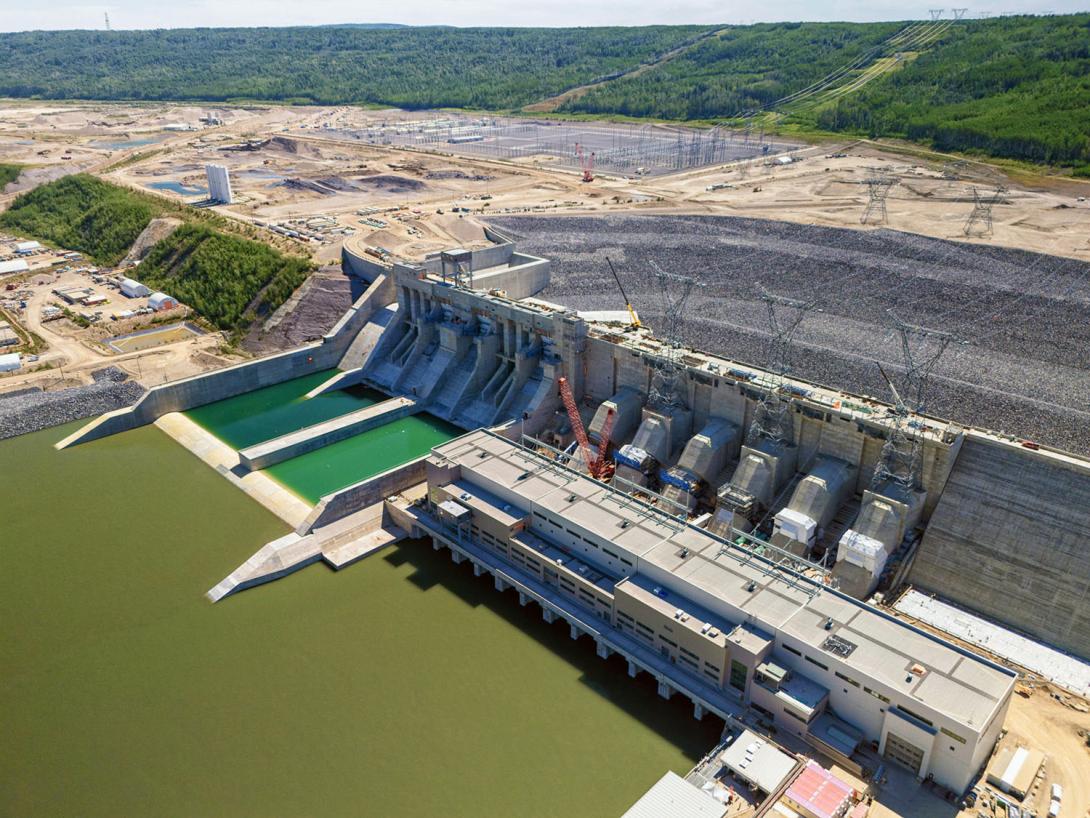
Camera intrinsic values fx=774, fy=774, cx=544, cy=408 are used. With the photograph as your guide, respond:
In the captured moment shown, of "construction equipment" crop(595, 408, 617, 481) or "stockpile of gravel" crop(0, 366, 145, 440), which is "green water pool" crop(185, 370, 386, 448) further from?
"construction equipment" crop(595, 408, 617, 481)

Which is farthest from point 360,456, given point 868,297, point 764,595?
point 868,297

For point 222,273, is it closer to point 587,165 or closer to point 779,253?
point 779,253

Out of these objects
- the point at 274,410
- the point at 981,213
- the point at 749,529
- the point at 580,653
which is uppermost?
the point at 981,213

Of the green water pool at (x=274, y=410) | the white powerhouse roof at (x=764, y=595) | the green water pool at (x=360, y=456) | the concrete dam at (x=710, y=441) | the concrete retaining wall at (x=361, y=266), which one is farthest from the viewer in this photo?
the concrete retaining wall at (x=361, y=266)

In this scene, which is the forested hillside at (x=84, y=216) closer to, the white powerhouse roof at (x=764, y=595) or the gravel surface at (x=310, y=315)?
the gravel surface at (x=310, y=315)

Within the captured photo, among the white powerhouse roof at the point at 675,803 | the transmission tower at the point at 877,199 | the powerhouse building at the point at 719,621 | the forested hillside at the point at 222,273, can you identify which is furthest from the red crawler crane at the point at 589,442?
the transmission tower at the point at 877,199

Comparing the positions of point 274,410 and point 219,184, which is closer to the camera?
point 274,410

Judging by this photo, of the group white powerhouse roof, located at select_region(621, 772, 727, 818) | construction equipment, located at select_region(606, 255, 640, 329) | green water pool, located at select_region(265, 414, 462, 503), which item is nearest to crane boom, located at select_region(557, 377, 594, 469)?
construction equipment, located at select_region(606, 255, 640, 329)
